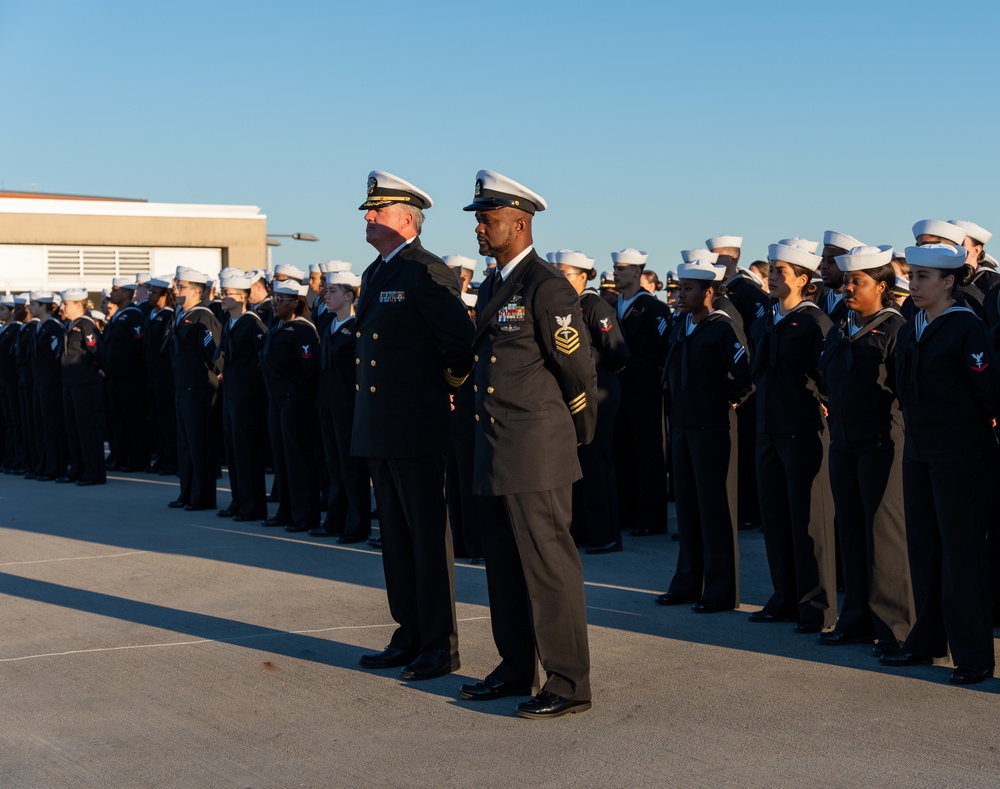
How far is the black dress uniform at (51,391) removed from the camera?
54.4 feet

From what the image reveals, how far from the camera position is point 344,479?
36.6 feet

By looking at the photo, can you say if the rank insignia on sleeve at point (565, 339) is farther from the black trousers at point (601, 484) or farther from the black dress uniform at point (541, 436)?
the black trousers at point (601, 484)

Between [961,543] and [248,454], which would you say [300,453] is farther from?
[961,543]

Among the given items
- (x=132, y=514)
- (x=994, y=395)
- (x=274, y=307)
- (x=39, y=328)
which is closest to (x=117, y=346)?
(x=39, y=328)

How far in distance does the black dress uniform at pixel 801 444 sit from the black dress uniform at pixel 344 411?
4.16 metres

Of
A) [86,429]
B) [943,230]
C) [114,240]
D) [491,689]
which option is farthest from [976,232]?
[114,240]

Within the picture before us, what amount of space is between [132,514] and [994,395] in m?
8.96

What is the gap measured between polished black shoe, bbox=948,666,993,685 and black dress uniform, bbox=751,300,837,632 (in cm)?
122

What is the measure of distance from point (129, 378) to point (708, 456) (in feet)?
35.0

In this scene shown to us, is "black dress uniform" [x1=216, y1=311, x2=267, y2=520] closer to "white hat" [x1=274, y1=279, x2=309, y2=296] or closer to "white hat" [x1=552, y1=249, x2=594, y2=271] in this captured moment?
"white hat" [x1=274, y1=279, x2=309, y2=296]

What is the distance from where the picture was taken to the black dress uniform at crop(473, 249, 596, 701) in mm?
5820

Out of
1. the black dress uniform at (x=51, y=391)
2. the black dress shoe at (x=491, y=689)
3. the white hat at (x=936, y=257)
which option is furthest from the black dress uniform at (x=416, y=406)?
the black dress uniform at (x=51, y=391)

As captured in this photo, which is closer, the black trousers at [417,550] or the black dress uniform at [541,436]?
the black dress uniform at [541,436]

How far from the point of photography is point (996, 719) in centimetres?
562
